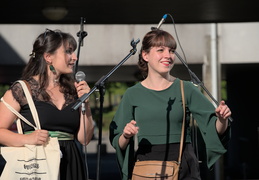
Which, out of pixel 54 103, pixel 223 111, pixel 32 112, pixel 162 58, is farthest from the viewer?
pixel 162 58

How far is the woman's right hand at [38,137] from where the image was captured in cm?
308

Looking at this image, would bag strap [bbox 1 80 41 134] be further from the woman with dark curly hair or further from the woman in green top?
the woman in green top

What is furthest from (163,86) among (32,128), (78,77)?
(32,128)

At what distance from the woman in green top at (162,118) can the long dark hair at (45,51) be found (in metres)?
0.43

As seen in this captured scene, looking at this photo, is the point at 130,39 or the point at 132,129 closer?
the point at 132,129

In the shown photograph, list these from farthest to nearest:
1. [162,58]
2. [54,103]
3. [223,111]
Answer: [162,58] < [54,103] < [223,111]

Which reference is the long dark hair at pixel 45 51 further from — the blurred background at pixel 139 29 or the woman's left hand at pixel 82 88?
the blurred background at pixel 139 29

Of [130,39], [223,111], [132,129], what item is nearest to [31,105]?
[132,129]

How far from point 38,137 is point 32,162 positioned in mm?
152

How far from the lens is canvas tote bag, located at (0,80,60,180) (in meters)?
3.08

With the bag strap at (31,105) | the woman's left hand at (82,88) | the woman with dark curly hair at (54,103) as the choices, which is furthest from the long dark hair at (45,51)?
the woman's left hand at (82,88)

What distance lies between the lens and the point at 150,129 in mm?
3396

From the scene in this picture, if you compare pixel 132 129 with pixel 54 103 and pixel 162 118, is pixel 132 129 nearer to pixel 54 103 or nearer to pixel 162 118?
pixel 162 118

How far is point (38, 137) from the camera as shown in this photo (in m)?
3.08
